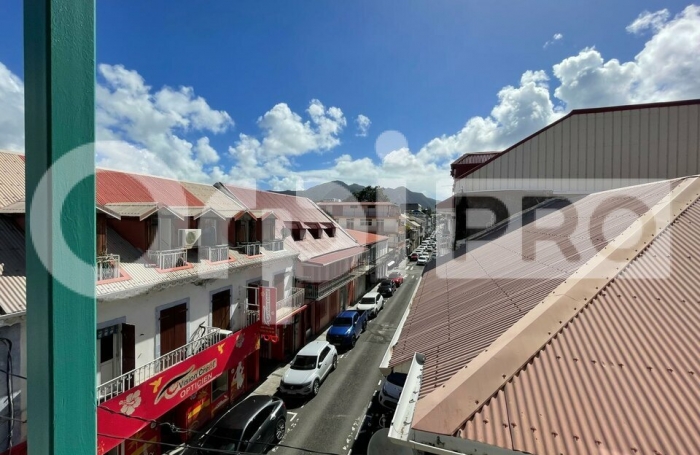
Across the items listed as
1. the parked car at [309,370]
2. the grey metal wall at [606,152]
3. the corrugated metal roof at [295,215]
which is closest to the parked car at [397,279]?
the corrugated metal roof at [295,215]

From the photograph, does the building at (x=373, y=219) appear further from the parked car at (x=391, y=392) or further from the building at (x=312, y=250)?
the parked car at (x=391, y=392)

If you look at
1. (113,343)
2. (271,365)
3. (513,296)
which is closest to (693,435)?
(513,296)

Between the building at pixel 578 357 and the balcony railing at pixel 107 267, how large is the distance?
7.23 meters

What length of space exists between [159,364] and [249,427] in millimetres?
3204

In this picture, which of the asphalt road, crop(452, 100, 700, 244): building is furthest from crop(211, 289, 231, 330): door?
crop(452, 100, 700, 244): building

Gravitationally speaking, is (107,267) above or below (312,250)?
above

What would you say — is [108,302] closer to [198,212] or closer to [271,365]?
[198,212]

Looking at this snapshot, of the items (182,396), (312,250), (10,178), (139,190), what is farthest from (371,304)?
(10,178)

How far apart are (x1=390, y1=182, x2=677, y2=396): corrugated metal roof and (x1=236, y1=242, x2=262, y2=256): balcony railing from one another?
26.2 feet

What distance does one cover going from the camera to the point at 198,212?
10578 mm

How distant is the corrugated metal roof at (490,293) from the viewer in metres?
3.59

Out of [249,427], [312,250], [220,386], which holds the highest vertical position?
[312,250]

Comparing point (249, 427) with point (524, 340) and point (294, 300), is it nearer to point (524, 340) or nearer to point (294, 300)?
point (294, 300)

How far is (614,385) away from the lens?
8.04 ft
